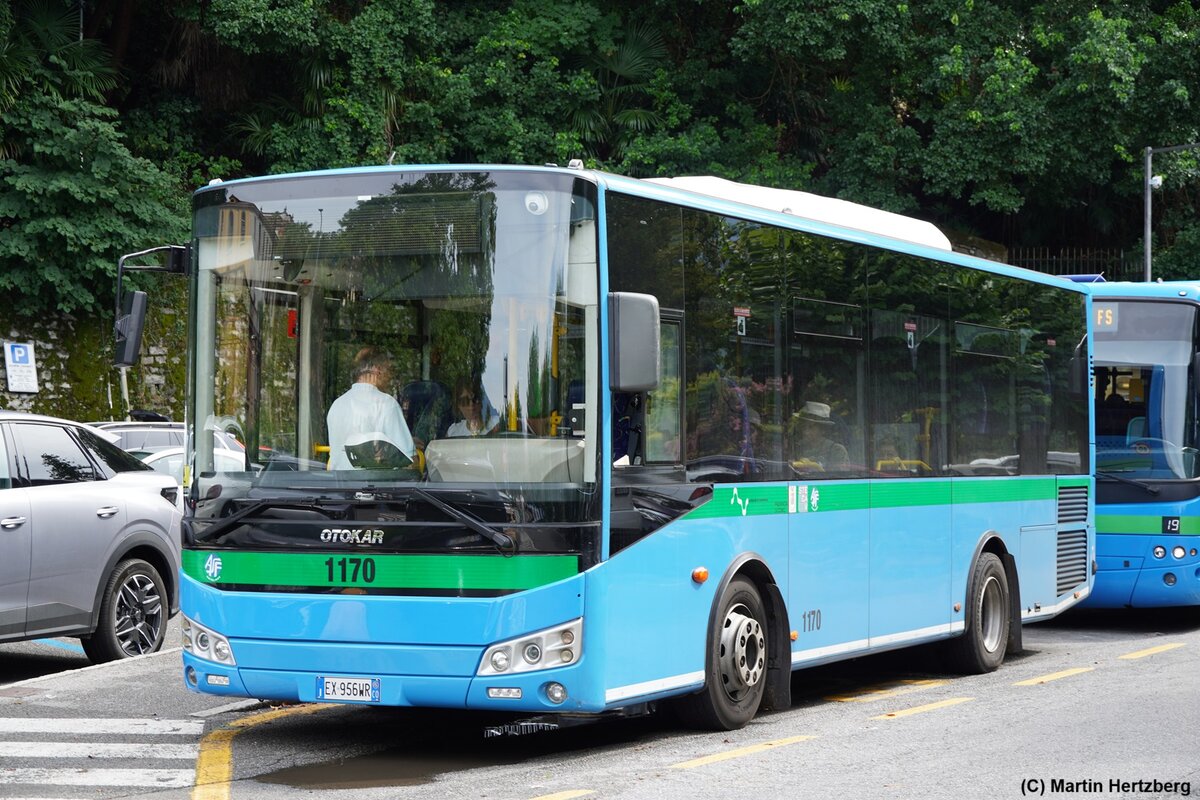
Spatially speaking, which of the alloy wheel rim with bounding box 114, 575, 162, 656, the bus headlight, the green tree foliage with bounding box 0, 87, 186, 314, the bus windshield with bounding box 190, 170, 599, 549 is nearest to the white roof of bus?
the bus windshield with bounding box 190, 170, 599, 549

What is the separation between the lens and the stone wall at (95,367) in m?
26.8

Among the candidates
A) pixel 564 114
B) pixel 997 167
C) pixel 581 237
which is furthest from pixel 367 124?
pixel 581 237

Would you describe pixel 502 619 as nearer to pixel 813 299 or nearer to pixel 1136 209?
pixel 813 299

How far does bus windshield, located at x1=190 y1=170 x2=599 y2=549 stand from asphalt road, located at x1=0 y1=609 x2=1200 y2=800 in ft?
3.94

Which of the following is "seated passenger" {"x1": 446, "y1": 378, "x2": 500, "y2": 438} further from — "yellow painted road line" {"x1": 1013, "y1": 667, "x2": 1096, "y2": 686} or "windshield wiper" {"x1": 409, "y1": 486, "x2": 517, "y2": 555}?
"yellow painted road line" {"x1": 1013, "y1": 667, "x2": 1096, "y2": 686}

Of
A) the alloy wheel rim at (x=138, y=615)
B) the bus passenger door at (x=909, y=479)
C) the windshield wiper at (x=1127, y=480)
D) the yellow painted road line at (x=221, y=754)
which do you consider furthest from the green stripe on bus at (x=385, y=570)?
the windshield wiper at (x=1127, y=480)

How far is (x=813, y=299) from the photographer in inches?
398

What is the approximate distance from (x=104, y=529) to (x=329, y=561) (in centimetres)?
437

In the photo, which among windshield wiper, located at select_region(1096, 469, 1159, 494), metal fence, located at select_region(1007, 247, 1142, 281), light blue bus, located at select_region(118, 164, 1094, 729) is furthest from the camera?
metal fence, located at select_region(1007, 247, 1142, 281)

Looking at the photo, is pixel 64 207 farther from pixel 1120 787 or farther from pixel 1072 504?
pixel 1120 787

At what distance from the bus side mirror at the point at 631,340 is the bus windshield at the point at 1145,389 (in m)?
9.10

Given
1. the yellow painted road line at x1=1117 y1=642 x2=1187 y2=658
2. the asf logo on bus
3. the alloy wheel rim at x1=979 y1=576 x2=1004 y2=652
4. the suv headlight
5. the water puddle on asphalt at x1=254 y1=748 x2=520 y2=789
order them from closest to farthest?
the water puddle on asphalt at x1=254 y1=748 x2=520 y2=789, the asf logo on bus, the suv headlight, the alloy wheel rim at x1=979 y1=576 x2=1004 y2=652, the yellow painted road line at x1=1117 y1=642 x2=1187 y2=658

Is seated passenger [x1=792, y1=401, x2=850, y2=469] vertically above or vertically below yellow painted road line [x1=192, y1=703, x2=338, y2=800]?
above

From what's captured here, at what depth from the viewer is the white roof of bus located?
977 centimetres
